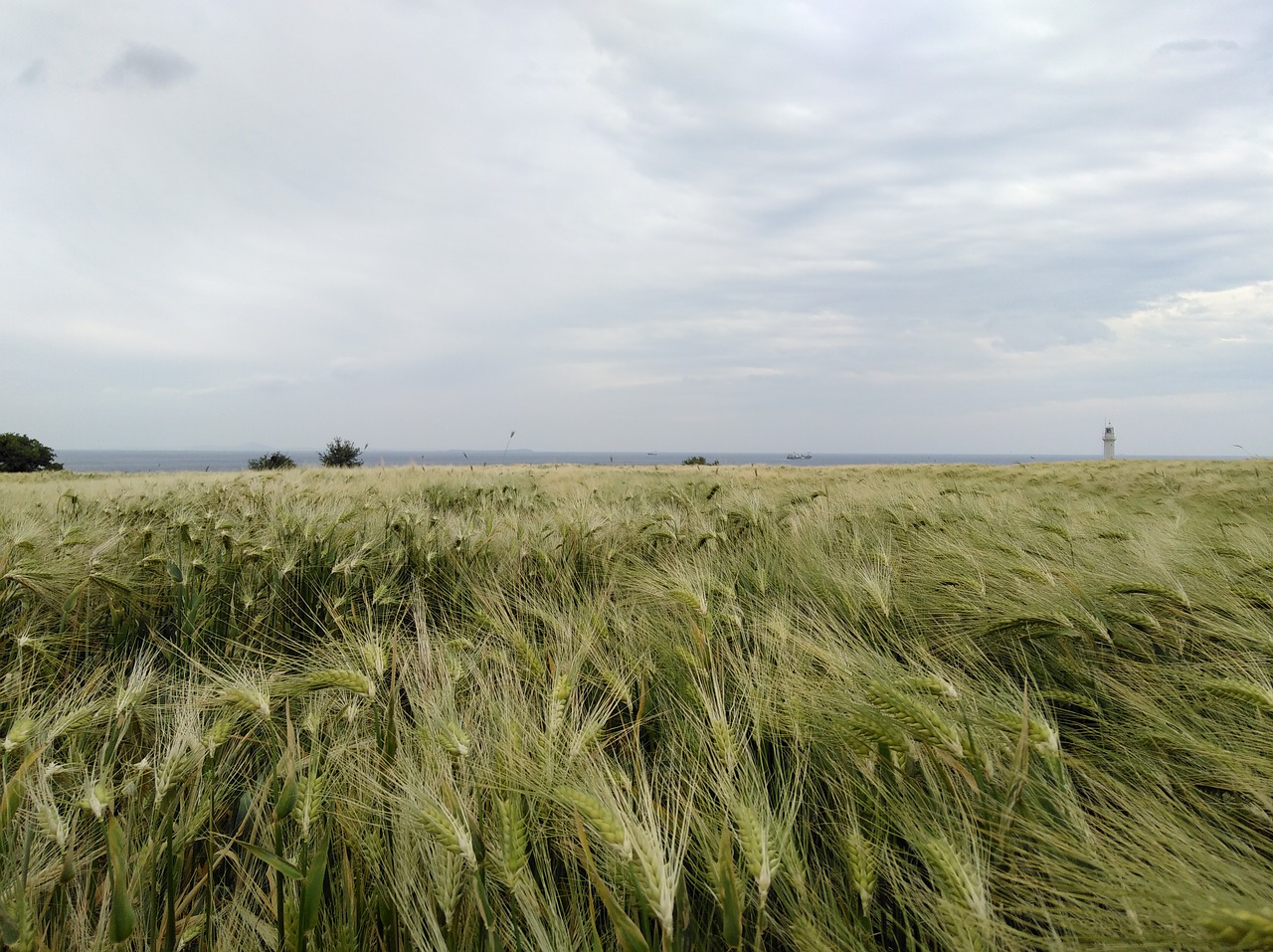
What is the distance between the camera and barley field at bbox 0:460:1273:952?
38.9 inches

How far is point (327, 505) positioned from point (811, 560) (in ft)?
11.5

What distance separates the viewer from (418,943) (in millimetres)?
996

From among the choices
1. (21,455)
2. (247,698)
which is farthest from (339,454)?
(247,698)

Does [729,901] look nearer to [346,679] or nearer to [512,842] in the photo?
[512,842]

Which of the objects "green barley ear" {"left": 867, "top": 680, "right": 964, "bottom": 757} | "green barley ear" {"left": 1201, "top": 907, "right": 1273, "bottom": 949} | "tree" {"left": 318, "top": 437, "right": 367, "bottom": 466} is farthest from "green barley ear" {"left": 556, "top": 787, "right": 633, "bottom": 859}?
"tree" {"left": 318, "top": 437, "right": 367, "bottom": 466}

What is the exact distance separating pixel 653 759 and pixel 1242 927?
47.9 inches

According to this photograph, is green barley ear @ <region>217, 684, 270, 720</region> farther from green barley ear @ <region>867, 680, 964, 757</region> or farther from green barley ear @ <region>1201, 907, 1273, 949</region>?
green barley ear @ <region>1201, 907, 1273, 949</region>

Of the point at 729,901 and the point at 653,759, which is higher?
the point at 729,901

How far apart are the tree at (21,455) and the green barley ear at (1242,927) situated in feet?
121

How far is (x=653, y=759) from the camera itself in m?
1.68

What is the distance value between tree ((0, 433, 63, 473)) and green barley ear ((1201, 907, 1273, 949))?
36875mm

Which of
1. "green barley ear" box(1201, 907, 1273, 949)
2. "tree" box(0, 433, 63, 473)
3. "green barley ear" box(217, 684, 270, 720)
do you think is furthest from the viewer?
"tree" box(0, 433, 63, 473)

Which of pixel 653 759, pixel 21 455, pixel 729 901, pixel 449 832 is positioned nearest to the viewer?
pixel 729 901

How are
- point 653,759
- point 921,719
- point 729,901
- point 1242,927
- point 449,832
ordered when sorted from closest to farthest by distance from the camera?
1. point 1242,927
2. point 729,901
3. point 449,832
4. point 921,719
5. point 653,759
